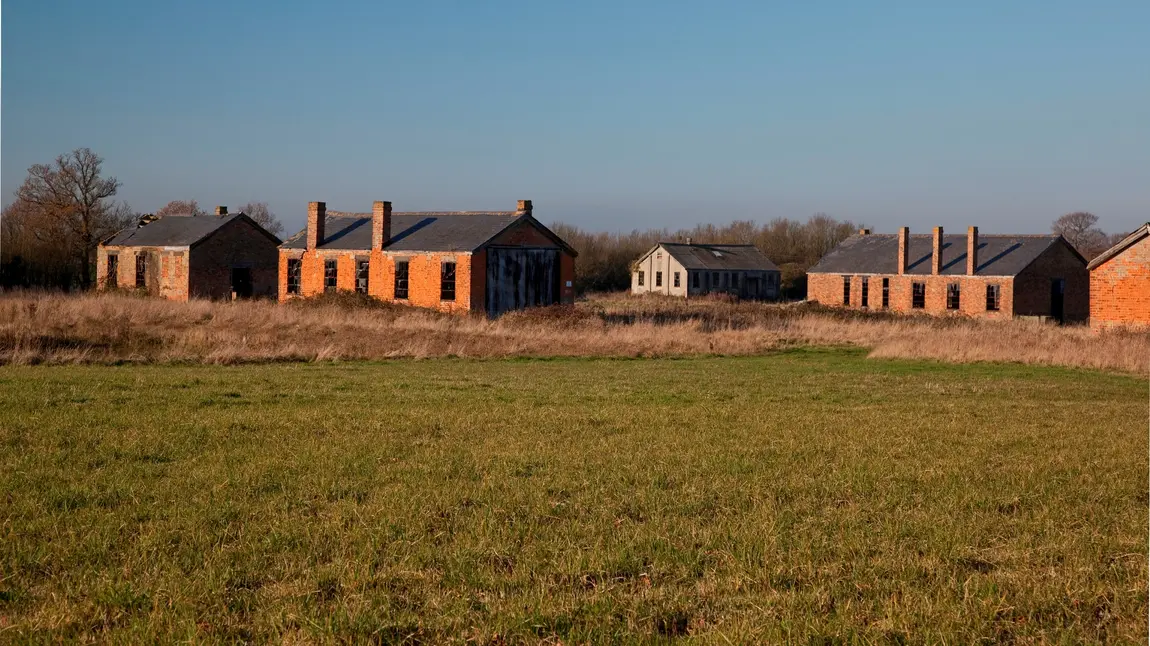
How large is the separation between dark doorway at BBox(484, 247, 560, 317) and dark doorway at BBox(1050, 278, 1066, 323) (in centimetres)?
2696

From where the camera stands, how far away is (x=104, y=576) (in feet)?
21.3

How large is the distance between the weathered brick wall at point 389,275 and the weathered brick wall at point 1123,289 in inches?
871

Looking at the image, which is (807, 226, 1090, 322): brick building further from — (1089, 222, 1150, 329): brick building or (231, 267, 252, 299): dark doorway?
(231, 267, 252, 299): dark doorway

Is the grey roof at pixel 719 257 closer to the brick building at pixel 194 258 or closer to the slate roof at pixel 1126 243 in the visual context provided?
the brick building at pixel 194 258

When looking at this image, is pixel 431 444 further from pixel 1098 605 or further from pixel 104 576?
pixel 1098 605

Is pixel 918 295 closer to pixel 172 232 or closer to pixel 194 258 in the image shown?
pixel 194 258

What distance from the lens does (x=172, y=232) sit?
50812 millimetres

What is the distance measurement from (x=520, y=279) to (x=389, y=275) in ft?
17.5

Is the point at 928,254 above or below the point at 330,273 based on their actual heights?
above

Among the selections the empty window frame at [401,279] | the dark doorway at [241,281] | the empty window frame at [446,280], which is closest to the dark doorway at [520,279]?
the empty window frame at [446,280]

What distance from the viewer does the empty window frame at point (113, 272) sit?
168 feet

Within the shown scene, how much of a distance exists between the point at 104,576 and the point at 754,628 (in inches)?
153

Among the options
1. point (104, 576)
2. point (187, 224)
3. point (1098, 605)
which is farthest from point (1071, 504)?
point (187, 224)

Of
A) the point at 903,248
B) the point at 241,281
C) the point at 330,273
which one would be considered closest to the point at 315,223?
the point at 330,273
